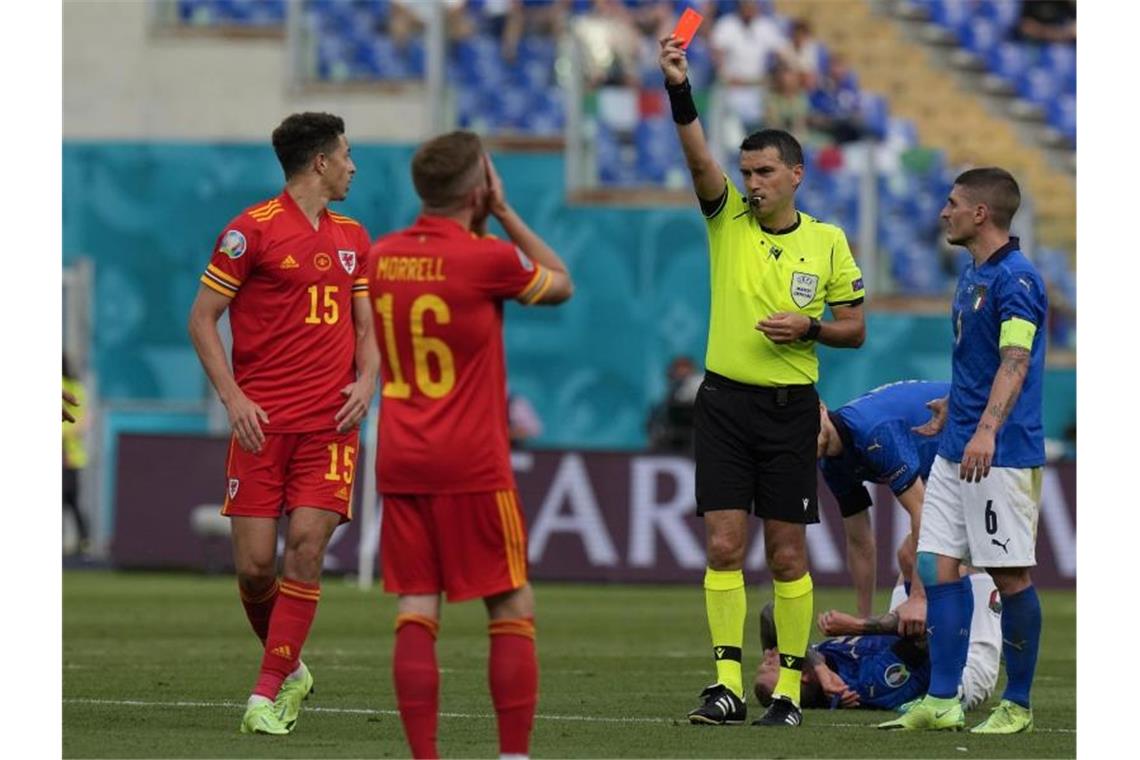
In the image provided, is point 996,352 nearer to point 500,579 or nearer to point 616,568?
point 500,579

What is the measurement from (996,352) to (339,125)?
115 inches

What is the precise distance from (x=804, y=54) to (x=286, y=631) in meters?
17.9

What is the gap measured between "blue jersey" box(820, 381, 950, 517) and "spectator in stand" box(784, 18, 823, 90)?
1483 centimetres

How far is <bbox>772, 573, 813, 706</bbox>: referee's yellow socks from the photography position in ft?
32.2

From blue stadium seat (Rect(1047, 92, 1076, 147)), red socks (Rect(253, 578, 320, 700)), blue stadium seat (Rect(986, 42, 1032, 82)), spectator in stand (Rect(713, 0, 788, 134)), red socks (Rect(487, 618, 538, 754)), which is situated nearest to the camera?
red socks (Rect(487, 618, 538, 754))

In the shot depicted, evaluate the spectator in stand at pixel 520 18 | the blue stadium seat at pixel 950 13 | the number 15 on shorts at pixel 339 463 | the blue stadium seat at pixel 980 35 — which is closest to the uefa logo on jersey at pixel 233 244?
the number 15 on shorts at pixel 339 463

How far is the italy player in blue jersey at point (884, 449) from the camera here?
1097cm

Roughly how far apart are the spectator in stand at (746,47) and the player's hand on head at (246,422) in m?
16.1

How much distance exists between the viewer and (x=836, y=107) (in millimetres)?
25688

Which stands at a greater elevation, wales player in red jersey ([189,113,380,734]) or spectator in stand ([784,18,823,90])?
spectator in stand ([784,18,823,90])

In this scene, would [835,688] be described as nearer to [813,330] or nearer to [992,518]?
[992,518]

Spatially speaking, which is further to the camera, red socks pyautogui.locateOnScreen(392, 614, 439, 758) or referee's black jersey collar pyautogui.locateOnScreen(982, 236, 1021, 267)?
referee's black jersey collar pyautogui.locateOnScreen(982, 236, 1021, 267)

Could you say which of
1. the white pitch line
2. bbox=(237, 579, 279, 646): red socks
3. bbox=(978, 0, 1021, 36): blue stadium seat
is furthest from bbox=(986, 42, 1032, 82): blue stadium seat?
bbox=(237, 579, 279, 646): red socks

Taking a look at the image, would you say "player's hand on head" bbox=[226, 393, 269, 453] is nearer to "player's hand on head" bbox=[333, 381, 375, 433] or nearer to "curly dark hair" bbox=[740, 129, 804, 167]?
"player's hand on head" bbox=[333, 381, 375, 433]
